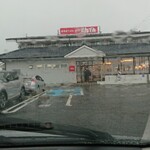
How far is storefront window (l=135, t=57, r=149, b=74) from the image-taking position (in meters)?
35.5

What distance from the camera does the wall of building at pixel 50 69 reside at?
119ft

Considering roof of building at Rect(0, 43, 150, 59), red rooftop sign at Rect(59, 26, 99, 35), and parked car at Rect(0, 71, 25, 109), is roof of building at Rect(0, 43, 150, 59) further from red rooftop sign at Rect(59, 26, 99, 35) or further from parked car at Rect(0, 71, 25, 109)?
parked car at Rect(0, 71, 25, 109)

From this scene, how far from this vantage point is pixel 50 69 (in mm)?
36688

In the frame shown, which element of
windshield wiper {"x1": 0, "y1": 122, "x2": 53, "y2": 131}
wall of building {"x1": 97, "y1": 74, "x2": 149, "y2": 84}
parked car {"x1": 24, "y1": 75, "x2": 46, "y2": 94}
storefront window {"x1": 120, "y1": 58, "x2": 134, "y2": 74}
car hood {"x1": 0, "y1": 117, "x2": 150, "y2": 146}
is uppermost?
windshield wiper {"x1": 0, "y1": 122, "x2": 53, "y2": 131}

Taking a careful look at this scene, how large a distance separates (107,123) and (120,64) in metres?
27.8

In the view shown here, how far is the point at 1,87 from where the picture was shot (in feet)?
46.5

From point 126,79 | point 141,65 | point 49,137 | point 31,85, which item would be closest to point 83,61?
point 126,79

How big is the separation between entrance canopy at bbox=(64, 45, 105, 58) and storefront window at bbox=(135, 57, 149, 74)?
356 cm

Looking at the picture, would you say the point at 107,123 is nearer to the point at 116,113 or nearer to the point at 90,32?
the point at 116,113

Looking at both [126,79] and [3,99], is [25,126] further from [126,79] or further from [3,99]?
[126,79]

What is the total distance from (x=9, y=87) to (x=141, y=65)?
2251cm

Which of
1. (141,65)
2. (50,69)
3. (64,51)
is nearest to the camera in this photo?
(141,65)

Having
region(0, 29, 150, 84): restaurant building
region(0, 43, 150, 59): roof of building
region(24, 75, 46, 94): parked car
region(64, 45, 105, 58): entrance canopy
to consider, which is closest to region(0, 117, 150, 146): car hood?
region(24, 75, 46, 94): parked car

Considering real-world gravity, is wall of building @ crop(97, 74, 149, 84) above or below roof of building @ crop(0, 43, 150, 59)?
below
